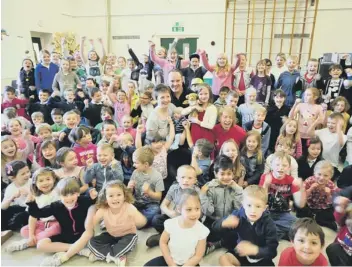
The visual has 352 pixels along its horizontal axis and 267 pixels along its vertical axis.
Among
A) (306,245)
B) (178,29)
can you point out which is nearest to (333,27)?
(178,29)

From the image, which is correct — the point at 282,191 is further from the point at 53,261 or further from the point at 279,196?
the point at 53,261

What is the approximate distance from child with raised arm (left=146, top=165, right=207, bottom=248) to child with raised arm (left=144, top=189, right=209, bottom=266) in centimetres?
31

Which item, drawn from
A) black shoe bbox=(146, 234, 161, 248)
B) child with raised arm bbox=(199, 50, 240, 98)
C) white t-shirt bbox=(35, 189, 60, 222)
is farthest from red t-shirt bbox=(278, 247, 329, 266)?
child with raised arm bbox=(199, 50, 240, 98)

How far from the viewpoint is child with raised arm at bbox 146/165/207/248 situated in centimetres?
191

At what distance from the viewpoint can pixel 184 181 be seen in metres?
1.91

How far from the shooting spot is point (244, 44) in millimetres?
7469

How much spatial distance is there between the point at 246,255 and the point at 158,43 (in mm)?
7316

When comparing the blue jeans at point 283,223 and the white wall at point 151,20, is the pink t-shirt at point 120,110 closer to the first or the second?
the blue jeans at point 283,223

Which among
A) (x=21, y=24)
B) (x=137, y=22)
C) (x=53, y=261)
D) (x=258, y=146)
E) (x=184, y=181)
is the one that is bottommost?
(x=53, y=261)

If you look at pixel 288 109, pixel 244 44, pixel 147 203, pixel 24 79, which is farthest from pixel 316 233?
pixel 244 44

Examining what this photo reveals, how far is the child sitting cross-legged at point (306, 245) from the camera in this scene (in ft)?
4.29

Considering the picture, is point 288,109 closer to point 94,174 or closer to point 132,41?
point 94,174

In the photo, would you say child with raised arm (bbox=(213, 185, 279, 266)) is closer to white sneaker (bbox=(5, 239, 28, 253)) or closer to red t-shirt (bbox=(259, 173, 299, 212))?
red t-shirt (bbox=(259, 173, 299, 212))

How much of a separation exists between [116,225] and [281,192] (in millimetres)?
1218
